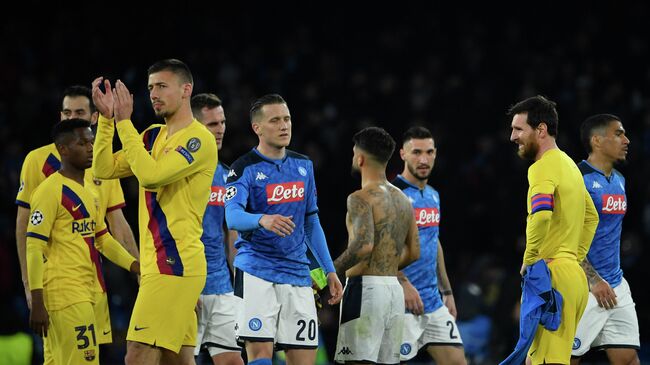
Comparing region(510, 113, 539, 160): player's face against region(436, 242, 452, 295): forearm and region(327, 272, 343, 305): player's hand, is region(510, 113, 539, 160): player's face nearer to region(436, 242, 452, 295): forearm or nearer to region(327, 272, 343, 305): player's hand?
region(327, 272, 343, 305): player's hand

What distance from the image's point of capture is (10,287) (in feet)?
39.9

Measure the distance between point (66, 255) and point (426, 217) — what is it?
11.4ft

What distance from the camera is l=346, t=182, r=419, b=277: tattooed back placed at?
7574 millimetres

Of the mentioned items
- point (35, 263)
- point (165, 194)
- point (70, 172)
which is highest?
point (70, 172)

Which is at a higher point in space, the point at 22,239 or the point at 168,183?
the point at 168,183

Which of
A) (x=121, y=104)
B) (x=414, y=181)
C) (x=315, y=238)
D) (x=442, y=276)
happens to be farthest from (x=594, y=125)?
(x=121, y=104)

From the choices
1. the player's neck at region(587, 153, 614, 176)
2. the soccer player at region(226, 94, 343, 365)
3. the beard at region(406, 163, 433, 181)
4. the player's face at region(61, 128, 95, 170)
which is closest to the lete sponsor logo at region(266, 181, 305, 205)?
the soccer player at region(226, 94, 343, 365)

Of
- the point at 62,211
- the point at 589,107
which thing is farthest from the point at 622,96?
the point at 62,211

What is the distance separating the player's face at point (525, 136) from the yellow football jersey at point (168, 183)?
2400mm

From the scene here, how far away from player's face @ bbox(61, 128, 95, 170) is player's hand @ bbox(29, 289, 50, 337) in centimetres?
97

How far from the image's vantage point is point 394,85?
16.4 m

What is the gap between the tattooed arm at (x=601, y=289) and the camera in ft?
27.1

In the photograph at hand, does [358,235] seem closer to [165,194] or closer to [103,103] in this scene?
[165,194]

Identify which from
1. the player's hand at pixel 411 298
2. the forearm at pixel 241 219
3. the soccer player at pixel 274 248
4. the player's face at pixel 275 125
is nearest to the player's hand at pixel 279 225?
the forearm at pixel 241 219
